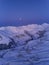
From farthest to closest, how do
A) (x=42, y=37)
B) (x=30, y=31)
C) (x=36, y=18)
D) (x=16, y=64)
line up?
(x=36, y=18) → (x=30, y=31) → (x=42, y=37) → (x=16, y=64)

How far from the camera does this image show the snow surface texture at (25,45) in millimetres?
1346

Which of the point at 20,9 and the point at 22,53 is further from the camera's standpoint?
the point at 20,9

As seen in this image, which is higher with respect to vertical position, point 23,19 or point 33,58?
point 23,19

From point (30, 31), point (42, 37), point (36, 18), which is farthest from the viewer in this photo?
point (36, 18)

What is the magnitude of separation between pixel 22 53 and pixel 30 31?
1.42 feet

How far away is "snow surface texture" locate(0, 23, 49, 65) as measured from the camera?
4.42ft

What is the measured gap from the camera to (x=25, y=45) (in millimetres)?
1627

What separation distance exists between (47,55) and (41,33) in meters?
0.46

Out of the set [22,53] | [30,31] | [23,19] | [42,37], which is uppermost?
[23,19]

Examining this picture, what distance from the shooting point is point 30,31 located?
1846 millimetres

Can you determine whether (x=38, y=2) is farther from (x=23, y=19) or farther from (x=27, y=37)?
(x=27, y=37)

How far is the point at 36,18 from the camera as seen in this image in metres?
1.96

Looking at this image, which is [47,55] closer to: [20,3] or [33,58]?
[33,58]

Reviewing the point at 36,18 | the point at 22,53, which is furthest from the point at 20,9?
the point at 22,53
